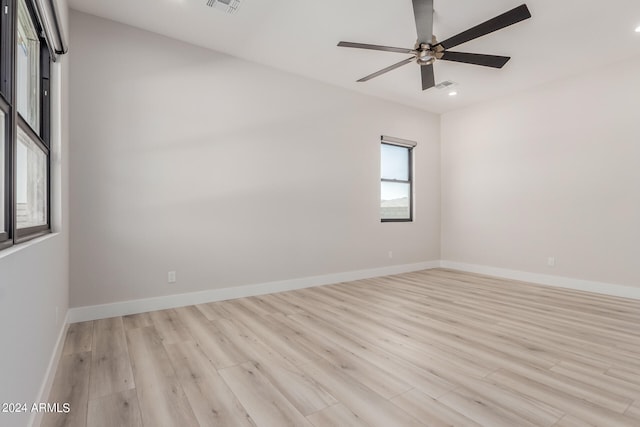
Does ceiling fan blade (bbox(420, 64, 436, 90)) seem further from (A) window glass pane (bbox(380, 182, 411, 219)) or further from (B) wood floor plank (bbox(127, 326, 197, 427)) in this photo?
(B) wood floor plank (bbox(127, 326, 197, 427))

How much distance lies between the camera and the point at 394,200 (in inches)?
222

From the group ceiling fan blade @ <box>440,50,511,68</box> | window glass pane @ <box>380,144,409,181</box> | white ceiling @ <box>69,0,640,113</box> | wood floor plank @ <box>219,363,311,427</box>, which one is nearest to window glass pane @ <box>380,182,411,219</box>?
window glass pane @ <box>380,144,409,181</box>

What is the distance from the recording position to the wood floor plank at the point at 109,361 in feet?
6.15

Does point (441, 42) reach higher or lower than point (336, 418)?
higher

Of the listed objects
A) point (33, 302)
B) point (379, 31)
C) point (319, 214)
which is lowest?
point (33, 302)

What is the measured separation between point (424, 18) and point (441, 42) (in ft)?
1.40

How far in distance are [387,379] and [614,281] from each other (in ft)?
13.0

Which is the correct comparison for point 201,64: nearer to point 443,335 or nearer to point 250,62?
point 250,62

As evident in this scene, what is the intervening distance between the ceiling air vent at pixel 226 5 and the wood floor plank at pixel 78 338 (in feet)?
10.1

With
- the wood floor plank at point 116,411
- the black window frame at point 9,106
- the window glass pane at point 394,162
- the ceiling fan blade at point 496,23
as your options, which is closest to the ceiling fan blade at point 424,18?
the ceiling fan blade at point 496,23

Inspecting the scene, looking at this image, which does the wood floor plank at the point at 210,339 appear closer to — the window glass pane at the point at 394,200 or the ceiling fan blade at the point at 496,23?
the ceiling fan blade at the point at 496,23

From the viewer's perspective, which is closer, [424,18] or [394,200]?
[424,18]

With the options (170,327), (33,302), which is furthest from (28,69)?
(170,327)

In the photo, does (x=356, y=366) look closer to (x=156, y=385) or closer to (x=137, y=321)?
(x=156, y=385)
